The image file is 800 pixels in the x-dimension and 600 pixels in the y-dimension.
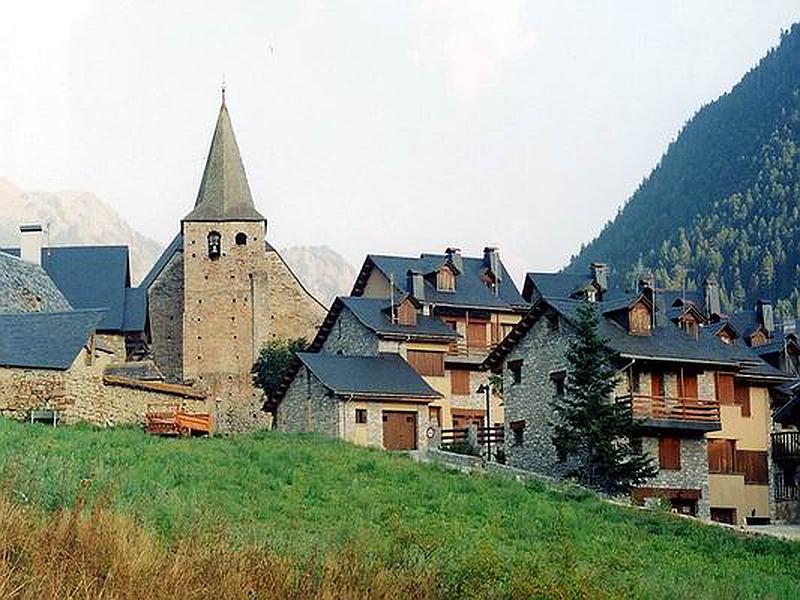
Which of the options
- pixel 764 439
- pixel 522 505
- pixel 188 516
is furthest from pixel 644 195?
pixel 188 516

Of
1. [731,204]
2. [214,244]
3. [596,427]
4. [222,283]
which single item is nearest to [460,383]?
[596,427]

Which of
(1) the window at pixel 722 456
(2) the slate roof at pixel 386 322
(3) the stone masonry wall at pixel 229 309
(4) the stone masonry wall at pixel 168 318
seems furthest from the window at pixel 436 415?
(4) the stone masonry wall at pixel 168 318

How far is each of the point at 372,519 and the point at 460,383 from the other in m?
32.0

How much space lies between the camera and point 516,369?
4638 cm

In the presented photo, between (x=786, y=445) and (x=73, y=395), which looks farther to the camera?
(x=786, y=445)

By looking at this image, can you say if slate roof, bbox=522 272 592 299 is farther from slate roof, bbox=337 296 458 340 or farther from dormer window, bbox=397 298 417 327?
dormer window, bbox=397 298 417 327

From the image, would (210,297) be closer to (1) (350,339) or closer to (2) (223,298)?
(2) (223,298)

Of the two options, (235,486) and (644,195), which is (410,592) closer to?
(235,486)

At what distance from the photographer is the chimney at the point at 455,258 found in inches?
2298

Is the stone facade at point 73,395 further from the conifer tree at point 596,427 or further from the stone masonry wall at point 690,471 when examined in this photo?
the stone masonry wall at point 690,471

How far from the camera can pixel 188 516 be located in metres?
16.8

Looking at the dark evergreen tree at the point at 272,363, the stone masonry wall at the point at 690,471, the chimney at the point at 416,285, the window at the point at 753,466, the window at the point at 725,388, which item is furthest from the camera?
the dark evergreen tree at the point at 272,363

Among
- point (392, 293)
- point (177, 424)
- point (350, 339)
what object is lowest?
point (177, 424)

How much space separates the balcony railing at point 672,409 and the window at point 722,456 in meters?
2.58
